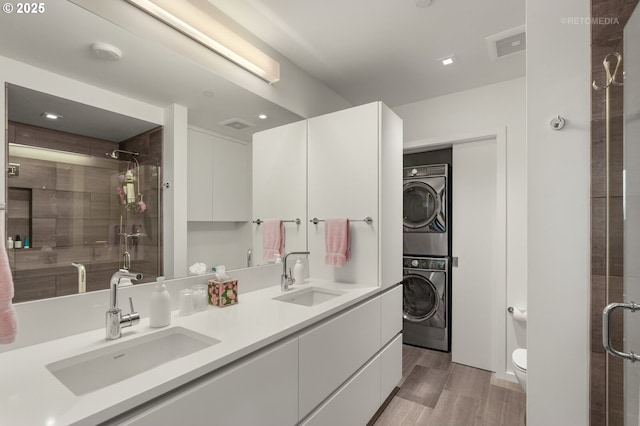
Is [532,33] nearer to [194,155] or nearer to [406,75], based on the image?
[406,75]

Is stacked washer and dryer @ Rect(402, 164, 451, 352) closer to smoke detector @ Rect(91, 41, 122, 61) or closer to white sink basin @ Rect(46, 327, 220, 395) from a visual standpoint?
white sink basin @ Rect(46, 327, 220, 395)

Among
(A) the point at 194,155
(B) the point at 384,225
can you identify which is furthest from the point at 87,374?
(B) the point at 384,225

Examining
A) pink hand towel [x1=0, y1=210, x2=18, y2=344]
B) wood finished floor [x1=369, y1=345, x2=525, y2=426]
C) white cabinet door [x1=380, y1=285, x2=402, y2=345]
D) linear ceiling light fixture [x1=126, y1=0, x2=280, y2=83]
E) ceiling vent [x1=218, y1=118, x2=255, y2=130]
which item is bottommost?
wood finished floor [x1=369, y1=345, x2=525, y2=426]

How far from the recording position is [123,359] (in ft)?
3.55

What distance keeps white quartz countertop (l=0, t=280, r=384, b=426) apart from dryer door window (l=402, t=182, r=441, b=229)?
178cm

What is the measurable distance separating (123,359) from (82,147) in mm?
840

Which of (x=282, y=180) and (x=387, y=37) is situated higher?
(x=387, y=37)

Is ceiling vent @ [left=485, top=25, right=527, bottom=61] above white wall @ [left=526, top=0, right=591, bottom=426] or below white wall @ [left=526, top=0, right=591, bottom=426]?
above

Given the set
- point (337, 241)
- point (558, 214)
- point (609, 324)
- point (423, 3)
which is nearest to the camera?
point (609, 324)

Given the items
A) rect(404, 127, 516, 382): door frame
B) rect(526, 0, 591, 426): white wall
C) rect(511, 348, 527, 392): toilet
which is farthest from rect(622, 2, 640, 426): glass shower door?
A: rect(404, 127, 516, 382): door frame

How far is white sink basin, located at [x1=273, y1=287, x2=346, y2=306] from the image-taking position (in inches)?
76.4

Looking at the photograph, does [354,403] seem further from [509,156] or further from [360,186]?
[509,156]

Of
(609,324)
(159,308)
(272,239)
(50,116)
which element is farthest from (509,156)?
(50,116)

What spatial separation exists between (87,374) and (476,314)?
2.88 meters
